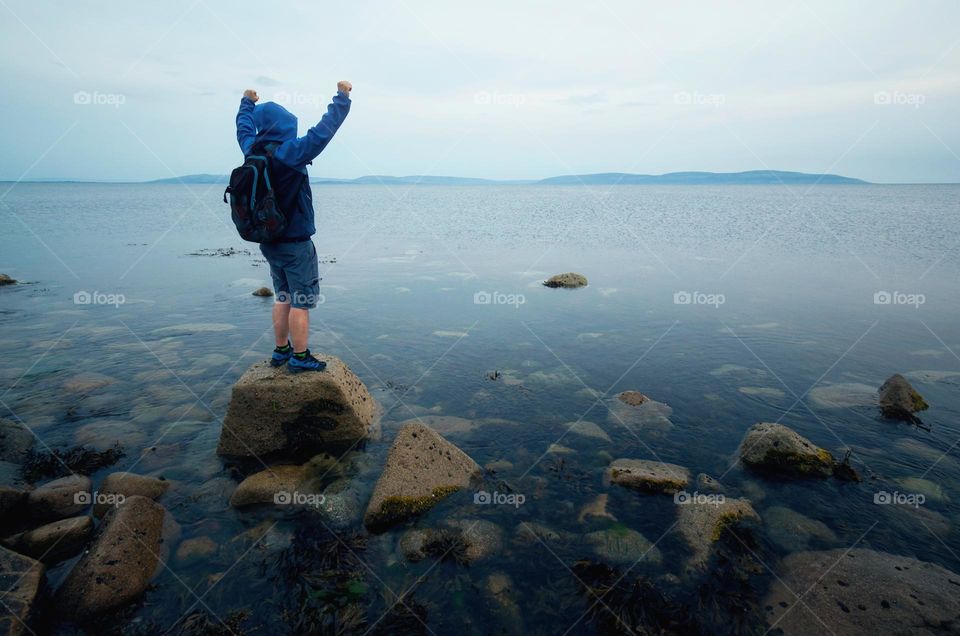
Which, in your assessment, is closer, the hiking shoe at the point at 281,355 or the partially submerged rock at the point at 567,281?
the hiking shoe at the point at 281,355

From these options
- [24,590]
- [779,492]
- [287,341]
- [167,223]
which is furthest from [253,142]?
[167,223]

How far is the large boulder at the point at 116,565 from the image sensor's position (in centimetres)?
504

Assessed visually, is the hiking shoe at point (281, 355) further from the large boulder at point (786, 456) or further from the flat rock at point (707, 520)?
the large boulder at point (786, 456)

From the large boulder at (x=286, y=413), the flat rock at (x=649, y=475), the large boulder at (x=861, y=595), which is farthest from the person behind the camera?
the large boulder at (x=286, y=413)

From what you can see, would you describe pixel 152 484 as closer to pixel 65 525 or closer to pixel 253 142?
pixel 65 525

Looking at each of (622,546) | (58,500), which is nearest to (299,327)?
(58,500)

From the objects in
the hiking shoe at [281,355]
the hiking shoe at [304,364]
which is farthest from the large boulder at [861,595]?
the hiking shoe at [281,355]

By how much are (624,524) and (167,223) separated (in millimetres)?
59508

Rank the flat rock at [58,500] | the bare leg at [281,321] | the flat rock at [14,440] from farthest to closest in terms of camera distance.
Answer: the flat rock at [14,440] < the bare leg at [281,321] < the flat rock at [58,500]

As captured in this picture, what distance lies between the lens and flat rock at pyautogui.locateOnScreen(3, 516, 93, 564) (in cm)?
561

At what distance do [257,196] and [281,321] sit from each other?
2.09 meters

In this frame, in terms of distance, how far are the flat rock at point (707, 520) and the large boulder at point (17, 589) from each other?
23.7ft

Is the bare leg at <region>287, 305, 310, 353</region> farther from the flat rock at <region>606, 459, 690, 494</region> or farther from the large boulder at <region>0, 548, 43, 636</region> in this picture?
the flat rock at <region>606, 459, 690, 494</region>

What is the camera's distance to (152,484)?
6992mm
